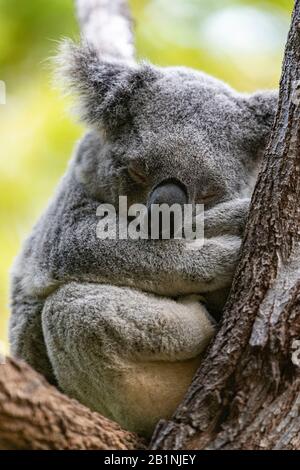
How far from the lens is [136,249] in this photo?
363 centimetres

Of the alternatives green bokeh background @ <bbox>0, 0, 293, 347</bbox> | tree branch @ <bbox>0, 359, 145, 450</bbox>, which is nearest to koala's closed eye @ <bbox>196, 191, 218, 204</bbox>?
tree branch @ <bbox>0, 359, 145, 450</bbox>

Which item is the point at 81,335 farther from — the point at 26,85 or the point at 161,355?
the point at 26,85

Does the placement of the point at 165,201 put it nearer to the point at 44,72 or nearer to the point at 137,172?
the point at 137,172

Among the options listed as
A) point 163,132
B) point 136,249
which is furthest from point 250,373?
point 163,132

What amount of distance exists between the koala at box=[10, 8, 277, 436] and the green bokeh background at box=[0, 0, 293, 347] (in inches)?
150

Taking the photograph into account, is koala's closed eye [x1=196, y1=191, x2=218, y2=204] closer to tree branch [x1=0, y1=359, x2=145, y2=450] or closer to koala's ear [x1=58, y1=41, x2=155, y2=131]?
koala's ear [x1=58, y1=41, x2=155, y2=131]

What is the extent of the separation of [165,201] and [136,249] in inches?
11.7

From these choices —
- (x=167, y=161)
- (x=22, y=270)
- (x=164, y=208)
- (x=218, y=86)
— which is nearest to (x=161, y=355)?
(x=164, y=208)

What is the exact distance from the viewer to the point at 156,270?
352cm

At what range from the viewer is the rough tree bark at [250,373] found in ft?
9.06

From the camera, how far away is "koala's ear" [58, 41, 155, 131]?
413cm

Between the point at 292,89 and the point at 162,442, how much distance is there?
171 cm

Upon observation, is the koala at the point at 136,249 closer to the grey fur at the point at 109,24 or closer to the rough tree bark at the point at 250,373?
the rough tree bark at the point at 250,373

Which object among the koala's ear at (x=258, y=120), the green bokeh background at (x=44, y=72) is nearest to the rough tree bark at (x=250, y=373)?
the koala's ear at (x=258, y=120)
